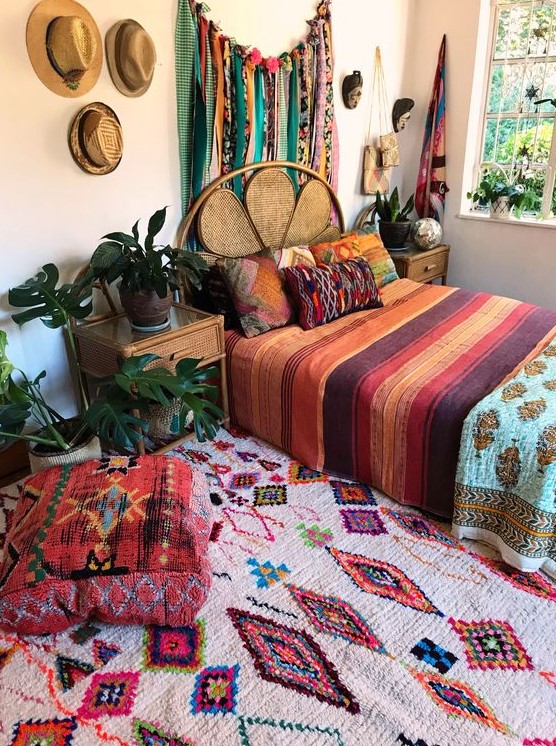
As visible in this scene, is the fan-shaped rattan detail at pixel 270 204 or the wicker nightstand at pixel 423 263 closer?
the fan-shaped rattan detail at pixel 270 204

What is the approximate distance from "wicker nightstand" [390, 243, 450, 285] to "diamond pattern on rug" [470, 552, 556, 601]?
203cm

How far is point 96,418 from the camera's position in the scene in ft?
6.16

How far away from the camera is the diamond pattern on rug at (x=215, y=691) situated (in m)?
1.38

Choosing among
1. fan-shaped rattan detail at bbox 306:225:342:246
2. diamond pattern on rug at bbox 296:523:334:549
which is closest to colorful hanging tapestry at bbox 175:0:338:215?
fan-shaped rattan detail at bbox 306:225:342:246

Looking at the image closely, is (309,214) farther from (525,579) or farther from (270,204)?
(525,579)

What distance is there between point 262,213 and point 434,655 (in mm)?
2202

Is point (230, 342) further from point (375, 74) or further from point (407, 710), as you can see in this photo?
point (375, 74)

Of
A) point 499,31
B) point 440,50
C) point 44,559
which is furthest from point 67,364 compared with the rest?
point 499,31

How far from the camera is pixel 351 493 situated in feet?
7.14

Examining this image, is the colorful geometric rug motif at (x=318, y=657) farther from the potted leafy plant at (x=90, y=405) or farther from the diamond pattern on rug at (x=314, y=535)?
the potted leafy plant at (x=90, y=405)

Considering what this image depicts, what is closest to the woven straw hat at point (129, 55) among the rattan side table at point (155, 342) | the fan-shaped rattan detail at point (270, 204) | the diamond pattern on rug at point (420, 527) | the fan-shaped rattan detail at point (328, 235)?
the fan-shaped rattan detail at point (270, 204)

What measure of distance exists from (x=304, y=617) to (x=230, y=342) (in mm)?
1286

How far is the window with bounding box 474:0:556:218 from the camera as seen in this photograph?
3291mm

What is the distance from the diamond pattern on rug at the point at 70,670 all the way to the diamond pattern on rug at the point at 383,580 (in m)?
0.81
